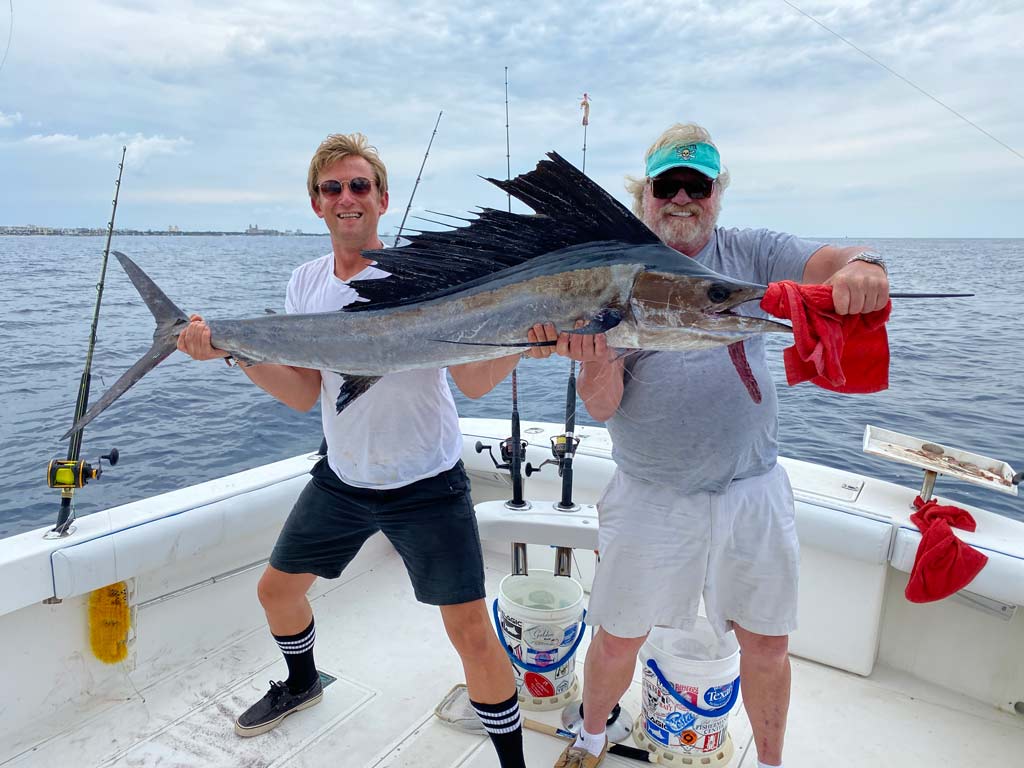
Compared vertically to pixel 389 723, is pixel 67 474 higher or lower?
higher

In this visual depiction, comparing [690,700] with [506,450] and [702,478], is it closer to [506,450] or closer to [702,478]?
[702,478]

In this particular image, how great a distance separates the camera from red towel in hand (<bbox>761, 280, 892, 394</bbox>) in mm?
1378

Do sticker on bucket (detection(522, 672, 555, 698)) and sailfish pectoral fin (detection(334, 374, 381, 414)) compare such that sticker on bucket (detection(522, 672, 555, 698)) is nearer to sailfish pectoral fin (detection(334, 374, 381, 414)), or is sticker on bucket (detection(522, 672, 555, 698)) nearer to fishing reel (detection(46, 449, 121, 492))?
sailfish pectoral fin (detection(334, 374, 381, 414))

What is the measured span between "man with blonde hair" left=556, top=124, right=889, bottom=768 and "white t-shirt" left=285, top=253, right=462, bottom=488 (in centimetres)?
48

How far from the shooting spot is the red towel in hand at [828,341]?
138 cm

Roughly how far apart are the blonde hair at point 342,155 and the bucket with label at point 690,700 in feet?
5.75

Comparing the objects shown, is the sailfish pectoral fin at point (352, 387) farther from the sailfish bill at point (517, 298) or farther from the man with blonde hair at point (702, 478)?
the man with blonde hair at point (702, 478)

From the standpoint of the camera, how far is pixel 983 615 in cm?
261

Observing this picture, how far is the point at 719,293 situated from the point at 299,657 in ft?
6.35

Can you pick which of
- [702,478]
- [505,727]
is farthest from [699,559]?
[505,727]

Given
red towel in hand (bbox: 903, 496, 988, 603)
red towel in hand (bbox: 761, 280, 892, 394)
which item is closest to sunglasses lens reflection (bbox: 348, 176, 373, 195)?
red towel in hand (bbox: 761, 280, 892, 394)

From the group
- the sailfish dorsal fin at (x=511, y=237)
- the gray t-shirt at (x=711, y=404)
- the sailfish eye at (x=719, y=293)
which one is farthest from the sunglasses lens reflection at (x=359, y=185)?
the sailfish eye at (x=719, y=293)

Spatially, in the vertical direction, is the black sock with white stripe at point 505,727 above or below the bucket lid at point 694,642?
below

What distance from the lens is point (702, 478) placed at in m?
1.96
